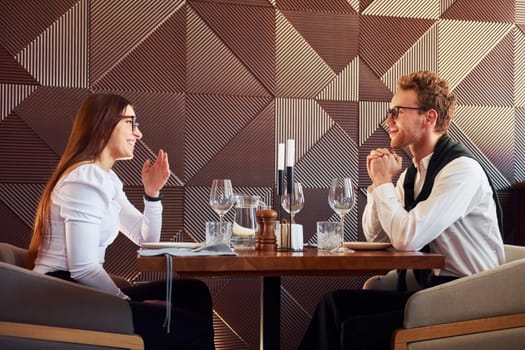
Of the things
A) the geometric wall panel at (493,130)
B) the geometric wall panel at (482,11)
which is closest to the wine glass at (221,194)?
the geometric wall panel at (493,130)

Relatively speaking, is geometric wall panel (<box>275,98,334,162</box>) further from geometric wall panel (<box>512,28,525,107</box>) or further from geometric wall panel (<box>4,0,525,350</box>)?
geometric wall panel (<box>512,28,525,107</box>)

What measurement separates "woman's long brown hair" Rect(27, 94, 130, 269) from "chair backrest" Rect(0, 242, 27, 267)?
0.53 feet

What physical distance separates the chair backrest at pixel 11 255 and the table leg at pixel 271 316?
109cm

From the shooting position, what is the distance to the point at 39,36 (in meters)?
4.01

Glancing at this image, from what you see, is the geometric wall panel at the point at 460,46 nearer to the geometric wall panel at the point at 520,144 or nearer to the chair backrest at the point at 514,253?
the geometric wall panel at the point at 520,144

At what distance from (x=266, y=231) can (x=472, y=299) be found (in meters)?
0.81

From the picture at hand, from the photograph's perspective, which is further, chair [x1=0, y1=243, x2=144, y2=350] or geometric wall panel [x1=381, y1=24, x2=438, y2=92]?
geometric wall panel [x1=381, y1=24, x2=438, y2=92]

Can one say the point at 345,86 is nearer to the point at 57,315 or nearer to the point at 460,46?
the point at 460,46

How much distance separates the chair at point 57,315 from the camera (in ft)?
7.14

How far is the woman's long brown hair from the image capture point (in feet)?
8.13

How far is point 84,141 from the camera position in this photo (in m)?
2.66

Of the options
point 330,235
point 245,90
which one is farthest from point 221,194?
point 245,90

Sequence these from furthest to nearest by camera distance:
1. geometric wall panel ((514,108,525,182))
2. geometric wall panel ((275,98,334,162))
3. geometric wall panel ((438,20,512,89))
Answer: geometric wall panel ((514,108,525,182)), geometric wall panel ((438,20,512,89)), geometric wall panel ((275,98,334,162))

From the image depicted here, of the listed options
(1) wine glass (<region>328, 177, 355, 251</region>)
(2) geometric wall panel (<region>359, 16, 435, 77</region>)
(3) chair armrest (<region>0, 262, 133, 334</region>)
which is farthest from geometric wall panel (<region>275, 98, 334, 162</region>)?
(3) chair armrest (<region>0, 262, 133, 334</region>)
